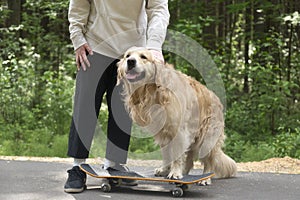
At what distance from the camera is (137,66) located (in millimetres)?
3633

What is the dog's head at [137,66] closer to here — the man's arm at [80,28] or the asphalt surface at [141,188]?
the man's arm at [80,28]

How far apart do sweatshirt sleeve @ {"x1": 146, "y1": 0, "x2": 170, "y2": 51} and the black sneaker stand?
1175 mm

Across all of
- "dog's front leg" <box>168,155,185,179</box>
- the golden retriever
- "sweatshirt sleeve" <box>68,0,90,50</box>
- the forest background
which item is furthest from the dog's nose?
the forest background

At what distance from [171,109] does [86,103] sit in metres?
0.70

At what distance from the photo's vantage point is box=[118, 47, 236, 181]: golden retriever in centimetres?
371

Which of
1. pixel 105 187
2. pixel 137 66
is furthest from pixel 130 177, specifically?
pixel 137 66

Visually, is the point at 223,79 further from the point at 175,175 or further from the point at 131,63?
the point at 131,63

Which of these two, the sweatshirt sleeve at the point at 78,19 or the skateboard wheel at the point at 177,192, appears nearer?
the skateboard wheel at the point at 177,192

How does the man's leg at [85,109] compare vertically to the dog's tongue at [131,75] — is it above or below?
below

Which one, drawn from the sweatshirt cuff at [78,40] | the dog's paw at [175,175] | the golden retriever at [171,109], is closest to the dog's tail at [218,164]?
the golden retriever at [171,109]

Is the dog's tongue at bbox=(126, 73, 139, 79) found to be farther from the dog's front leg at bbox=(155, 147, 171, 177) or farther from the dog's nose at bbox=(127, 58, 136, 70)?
the dog's front leg at bbox=(155, 147, 171, 177)

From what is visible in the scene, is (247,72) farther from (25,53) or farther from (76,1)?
(76,1)

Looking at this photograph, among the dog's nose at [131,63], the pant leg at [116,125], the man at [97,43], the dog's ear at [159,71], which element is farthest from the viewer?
the pant leg at [116,125]

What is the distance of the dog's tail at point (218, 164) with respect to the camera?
14.6 ft
